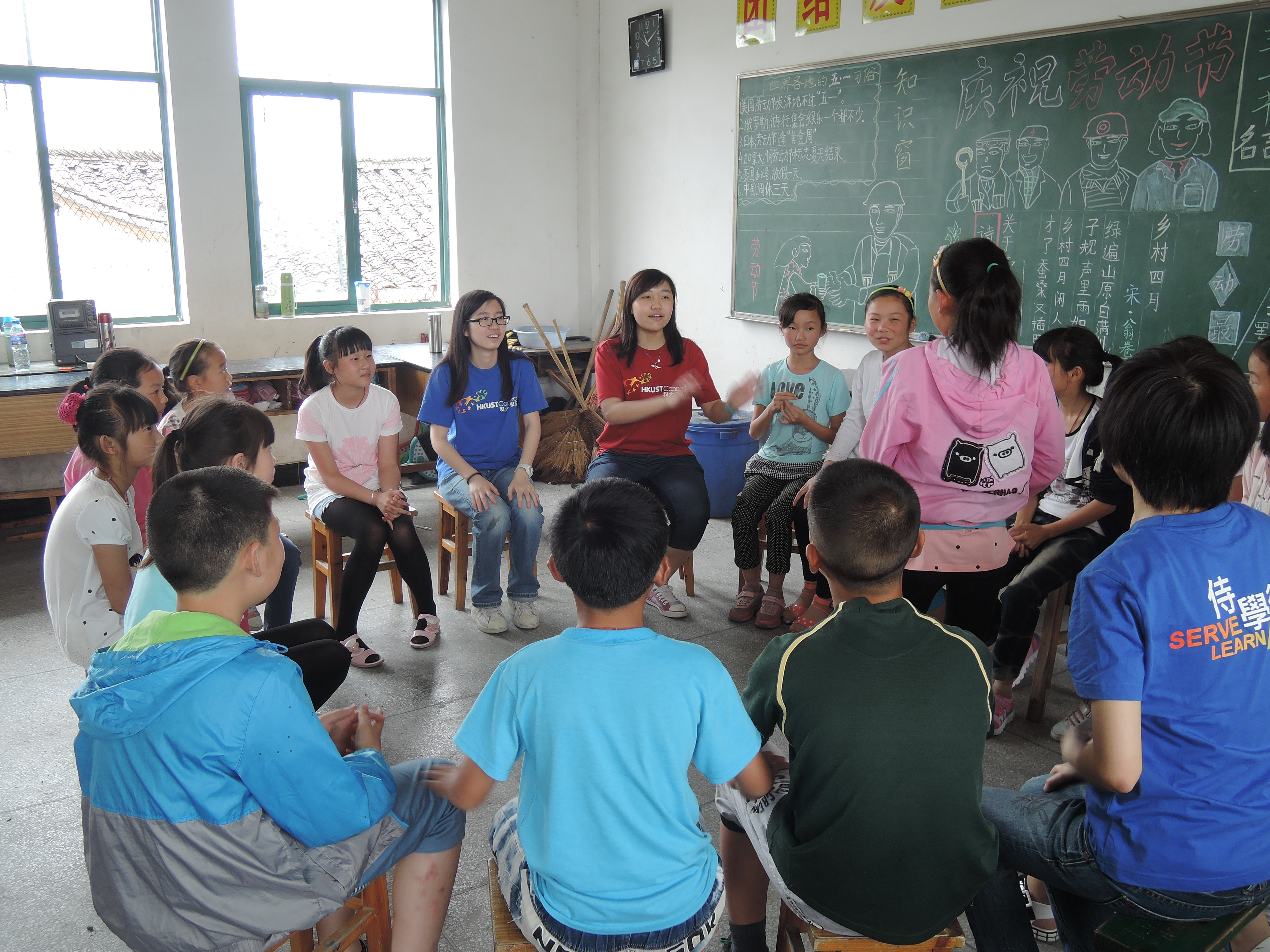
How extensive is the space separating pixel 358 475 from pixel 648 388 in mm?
1073

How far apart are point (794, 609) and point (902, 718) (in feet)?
7.22

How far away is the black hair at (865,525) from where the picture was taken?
54.1 inches

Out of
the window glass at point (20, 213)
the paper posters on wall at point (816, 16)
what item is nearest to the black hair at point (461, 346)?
the paper posters on wall at point (816, 16)

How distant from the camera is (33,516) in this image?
15.0 ft

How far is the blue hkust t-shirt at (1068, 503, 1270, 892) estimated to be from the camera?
120cm

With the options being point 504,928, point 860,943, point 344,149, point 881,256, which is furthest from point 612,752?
point 344,149

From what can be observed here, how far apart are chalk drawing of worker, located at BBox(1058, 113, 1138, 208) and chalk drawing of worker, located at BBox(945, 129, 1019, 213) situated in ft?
0.89

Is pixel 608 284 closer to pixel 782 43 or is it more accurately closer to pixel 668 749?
pixel 782 43

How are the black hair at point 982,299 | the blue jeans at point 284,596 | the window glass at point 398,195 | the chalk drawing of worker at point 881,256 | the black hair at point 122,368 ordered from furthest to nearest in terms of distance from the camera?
1. the window glass at point 398,195
2. the chalk drawing of worker at point 881,256
3. the black hair at point 122,368
4. the blue jeans at point 284,596
5. the black hair at point 982,299

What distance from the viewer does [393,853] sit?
144cm

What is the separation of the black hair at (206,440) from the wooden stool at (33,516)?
2.59m

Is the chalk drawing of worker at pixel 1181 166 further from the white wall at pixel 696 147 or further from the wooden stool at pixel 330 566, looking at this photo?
the wooden stool at pixel 330 566

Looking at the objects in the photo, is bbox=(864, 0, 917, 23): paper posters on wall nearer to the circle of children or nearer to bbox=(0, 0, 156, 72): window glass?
the circle of children

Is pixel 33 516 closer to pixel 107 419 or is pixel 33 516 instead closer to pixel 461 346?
pixel 461 346
